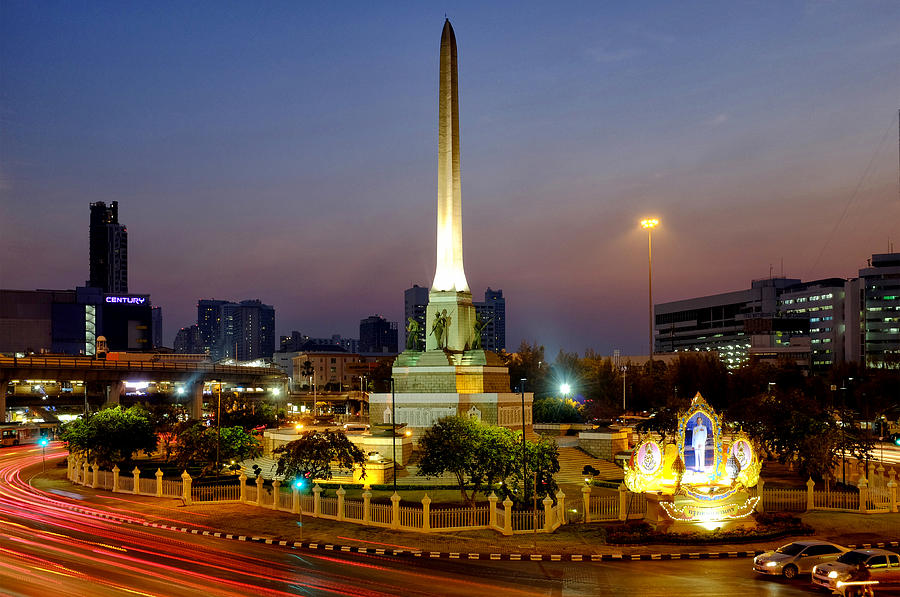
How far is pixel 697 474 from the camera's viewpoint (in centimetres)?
2783

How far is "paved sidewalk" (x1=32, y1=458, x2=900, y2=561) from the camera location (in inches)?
1008

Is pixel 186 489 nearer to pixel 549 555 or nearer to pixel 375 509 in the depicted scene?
pixel 375 509

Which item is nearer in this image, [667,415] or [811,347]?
[667,415]

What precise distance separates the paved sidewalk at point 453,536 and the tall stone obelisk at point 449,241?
21.9m

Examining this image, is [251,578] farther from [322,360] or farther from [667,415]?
[322,360]

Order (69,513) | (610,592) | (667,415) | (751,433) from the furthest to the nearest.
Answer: (667,415) → (751,433) → (69,513) → (610,592)

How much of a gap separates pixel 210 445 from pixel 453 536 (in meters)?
19.0

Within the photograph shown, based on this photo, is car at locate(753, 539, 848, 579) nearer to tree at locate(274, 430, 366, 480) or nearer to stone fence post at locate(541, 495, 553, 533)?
stone fence post at locate(541, 495, 553, 533)

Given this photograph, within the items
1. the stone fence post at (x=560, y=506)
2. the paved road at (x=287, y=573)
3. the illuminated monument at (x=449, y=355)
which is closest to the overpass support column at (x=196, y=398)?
the illuminated monument at (x=449, y=355)

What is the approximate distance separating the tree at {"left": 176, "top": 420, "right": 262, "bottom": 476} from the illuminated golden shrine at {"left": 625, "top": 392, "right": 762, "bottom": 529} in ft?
74.7

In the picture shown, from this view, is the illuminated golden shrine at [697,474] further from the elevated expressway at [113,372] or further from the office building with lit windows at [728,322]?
the office building with lit windows at [728,322]

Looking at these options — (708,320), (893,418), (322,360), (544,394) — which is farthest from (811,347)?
(322,360)

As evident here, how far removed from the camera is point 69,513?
110 feet

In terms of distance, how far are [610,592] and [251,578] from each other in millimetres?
9366
